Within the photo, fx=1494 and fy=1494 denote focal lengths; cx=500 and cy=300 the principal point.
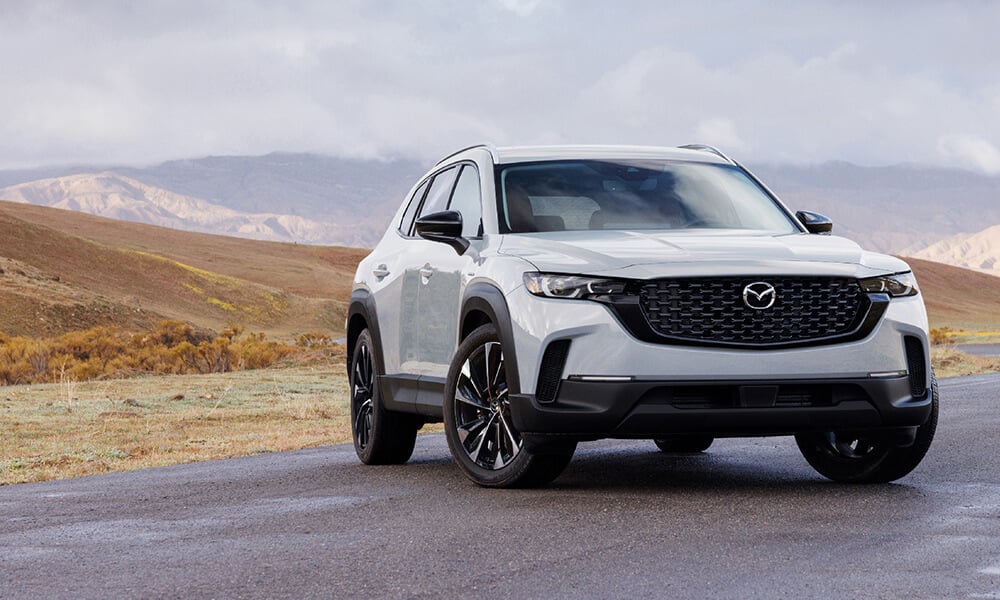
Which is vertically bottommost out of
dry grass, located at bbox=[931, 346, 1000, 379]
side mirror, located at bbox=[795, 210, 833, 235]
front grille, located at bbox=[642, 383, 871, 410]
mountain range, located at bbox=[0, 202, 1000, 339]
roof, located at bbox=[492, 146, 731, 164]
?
mountain range, located at bbox=[0, 202, 1000, 339]

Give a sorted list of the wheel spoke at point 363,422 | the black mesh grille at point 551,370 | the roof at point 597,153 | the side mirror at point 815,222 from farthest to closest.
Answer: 1. the wheel spoke at point 363,422
2. the roof at point 597,153
3. the side mirror at point 815,222
4. the black mesh grille at point 551,370

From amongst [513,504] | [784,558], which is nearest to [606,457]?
[513,504]

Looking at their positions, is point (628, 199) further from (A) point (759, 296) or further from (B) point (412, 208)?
(B) point (412, 208)

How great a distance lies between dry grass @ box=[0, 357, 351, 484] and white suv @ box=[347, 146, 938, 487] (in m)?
4.19

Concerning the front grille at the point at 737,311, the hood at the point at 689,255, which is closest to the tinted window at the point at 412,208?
the hood at the point at 689,255

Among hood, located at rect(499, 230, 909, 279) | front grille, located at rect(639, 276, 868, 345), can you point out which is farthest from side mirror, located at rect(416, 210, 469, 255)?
front grille, located at rect(639, 276, 868, 345)

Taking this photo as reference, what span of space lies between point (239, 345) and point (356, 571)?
29.2m

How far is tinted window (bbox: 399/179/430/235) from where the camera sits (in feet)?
35.5

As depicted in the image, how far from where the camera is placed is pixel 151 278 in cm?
8088

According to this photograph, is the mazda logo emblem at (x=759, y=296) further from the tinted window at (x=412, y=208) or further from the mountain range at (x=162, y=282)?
the mountain range at (x=162, y=282)

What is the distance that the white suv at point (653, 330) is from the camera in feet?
24.8

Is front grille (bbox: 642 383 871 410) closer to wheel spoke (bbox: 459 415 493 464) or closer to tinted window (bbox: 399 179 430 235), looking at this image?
wheel spoke (bbox: 459 415 493 464)

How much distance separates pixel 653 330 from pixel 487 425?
4.22 feet

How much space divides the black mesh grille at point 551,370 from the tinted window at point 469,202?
1571 millimetres
